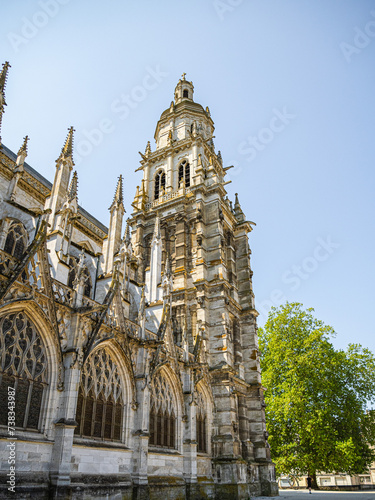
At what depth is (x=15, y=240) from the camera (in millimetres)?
16312

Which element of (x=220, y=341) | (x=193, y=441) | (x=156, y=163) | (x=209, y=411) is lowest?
(x=193, y=441)

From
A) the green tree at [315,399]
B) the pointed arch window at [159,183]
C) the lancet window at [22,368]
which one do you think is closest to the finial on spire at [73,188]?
the lancet window at [22,368]

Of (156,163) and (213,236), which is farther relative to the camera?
(156,163)

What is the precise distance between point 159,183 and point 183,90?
42.3ft

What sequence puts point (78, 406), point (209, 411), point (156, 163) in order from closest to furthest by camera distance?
point (78, 406)
point (209, 411)
point (156, 163)

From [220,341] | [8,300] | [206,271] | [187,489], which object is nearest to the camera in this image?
[8,300]

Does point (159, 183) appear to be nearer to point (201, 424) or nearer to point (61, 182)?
point (61, 182)

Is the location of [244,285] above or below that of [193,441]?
above

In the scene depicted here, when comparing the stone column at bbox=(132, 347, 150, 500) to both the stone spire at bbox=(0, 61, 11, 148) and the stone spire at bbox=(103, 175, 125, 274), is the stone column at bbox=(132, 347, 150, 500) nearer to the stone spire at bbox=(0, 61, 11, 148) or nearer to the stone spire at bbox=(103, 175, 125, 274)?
the stone spire at bbox=(103, 175, 125, 274)

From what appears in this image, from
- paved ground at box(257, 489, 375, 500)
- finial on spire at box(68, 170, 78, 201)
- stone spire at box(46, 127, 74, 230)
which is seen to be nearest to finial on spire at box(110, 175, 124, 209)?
finial on spire at box(68, 170, 78, 201)

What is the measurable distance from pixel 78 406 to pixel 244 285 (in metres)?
17.5

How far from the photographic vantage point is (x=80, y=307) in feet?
40.2

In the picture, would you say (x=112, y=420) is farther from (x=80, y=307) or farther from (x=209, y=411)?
(x=209, y=411)

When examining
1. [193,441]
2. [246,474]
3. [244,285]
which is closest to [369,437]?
[246,474]
